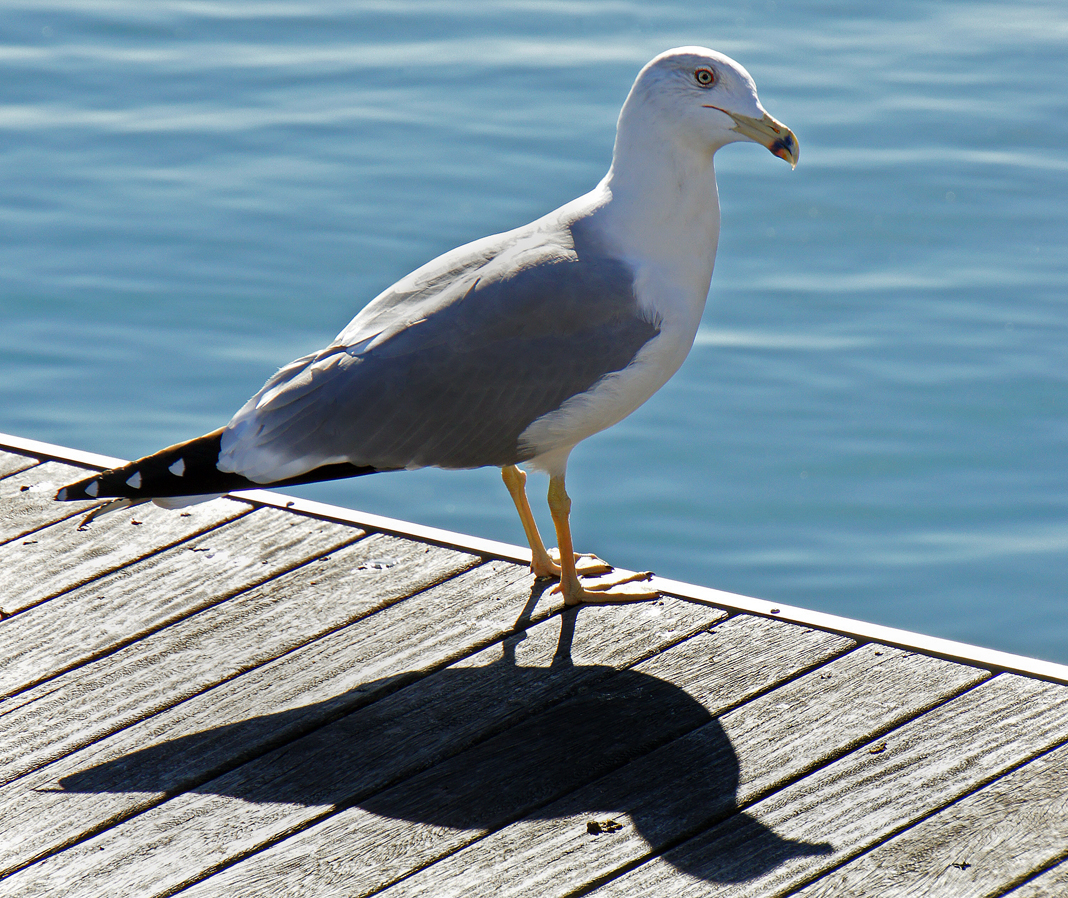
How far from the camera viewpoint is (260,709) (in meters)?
3.04

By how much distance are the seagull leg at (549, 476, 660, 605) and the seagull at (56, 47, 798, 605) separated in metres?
0.23

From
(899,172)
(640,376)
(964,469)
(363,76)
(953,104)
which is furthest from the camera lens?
(363,76)

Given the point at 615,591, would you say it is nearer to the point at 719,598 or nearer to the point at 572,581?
the point at 572,581

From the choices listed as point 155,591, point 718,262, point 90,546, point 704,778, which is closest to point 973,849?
point 704,778

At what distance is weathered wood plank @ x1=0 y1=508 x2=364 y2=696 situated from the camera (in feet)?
10.7

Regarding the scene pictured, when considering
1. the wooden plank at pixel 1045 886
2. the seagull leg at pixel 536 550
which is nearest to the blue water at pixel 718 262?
the seagull leg at pixel 536 550

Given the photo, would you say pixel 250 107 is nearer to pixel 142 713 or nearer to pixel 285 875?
pixel 142 713

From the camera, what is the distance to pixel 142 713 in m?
3.03

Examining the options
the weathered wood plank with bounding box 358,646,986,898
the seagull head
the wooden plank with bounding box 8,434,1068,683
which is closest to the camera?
the weathered wood plank with bounding box 358,646,986,898

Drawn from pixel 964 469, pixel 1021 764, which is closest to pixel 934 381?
pixel 964 469

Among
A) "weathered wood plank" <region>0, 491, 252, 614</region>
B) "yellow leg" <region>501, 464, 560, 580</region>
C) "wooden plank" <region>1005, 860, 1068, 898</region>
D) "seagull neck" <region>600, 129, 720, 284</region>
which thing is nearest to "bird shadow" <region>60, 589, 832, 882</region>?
"wooden plank" <region>1005, 860, 1068, 898</region>

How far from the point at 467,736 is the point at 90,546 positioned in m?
1.23

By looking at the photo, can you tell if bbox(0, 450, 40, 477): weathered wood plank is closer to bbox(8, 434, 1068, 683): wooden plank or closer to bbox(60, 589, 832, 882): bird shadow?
bbox(8, 434, 1068, 683): wooden plank

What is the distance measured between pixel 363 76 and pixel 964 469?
15.8 feet
